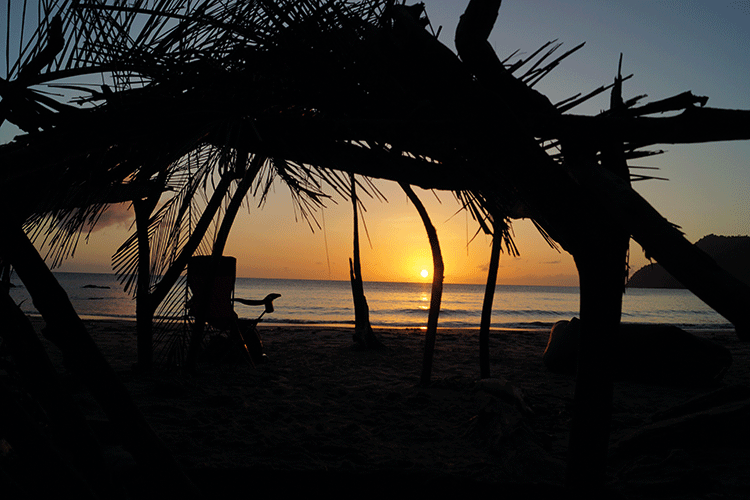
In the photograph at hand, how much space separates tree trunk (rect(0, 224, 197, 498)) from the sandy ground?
2.42ft

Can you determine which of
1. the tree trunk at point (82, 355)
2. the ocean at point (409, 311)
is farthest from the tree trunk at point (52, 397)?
the ocean at point (409, 311)

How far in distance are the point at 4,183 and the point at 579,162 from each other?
1707 mm

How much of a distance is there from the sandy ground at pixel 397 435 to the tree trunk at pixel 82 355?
74cm

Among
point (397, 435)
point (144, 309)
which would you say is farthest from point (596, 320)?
point (144, 309)

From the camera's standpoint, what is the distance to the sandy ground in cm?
183

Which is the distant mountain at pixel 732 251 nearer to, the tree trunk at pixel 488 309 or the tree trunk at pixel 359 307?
the tree trunk at pixel 359 307

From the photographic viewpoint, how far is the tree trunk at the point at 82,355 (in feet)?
3.45

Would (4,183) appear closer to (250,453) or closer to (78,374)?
(78,374)

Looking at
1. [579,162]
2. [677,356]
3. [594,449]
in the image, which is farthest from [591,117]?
[677,356]

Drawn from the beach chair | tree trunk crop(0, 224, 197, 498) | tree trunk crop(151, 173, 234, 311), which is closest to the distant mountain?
the beach chair

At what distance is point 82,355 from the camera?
1095mm

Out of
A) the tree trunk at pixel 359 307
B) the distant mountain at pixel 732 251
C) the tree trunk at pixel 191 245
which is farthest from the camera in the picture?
the distant mountain at pixel 732 251

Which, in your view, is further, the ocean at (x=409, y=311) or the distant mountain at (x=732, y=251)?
the distant mountain at (x=732, y=251)

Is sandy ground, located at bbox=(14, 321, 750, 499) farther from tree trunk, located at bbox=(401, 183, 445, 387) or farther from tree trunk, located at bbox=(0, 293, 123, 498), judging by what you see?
tree trunk, located at bbox=(0, 293, 123, 498)
